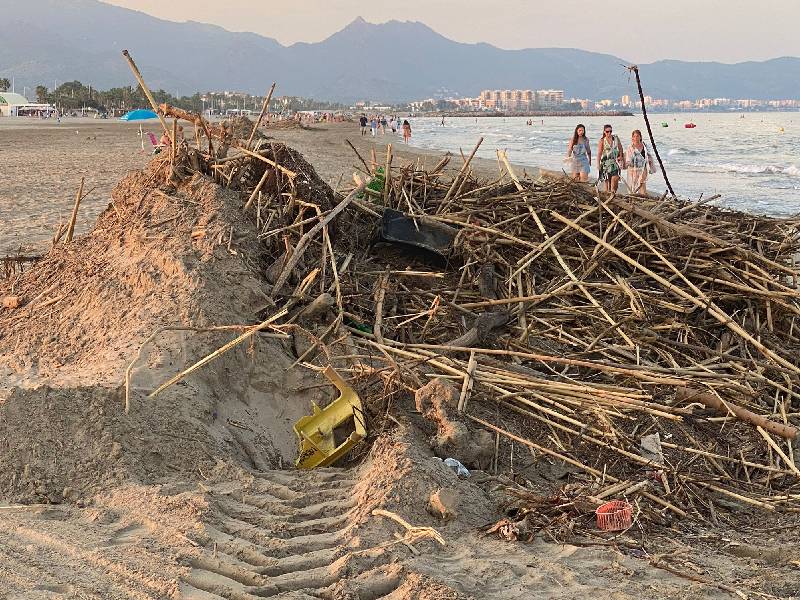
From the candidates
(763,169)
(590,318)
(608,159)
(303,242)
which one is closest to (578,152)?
(608,159)

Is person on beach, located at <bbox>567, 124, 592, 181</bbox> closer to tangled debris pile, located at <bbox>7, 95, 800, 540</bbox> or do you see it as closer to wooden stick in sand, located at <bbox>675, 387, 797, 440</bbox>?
tangled debris pile, located at <bbox>7, 95, 800, 540</bbox>

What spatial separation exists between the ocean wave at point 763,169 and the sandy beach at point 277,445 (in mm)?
28394

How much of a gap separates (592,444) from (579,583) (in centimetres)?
124

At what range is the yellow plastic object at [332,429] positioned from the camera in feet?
12.8

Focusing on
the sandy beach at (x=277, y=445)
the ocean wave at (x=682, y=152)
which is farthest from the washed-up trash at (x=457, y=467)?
the ocean wave at (x=682, y=152)

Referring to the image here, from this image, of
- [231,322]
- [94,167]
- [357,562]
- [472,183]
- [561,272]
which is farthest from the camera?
[94,167]

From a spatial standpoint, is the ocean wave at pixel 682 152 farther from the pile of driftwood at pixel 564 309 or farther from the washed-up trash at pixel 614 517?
the washed-up trash at pixel 614 517

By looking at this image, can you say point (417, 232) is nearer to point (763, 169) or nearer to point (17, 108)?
point (763, 169)

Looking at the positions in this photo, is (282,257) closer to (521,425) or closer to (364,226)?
(364,226)

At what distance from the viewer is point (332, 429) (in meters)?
4.03

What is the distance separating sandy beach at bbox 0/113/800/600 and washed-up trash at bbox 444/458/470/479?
0.06m

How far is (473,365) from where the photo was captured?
4273 millimetres

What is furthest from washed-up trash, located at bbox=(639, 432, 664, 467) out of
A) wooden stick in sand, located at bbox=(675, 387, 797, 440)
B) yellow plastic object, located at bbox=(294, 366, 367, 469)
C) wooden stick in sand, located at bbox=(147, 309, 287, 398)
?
wooden stick in sand, located at bbox=(147, 309, 287, 398)

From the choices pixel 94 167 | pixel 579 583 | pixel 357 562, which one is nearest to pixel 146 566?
pixel 357 562
